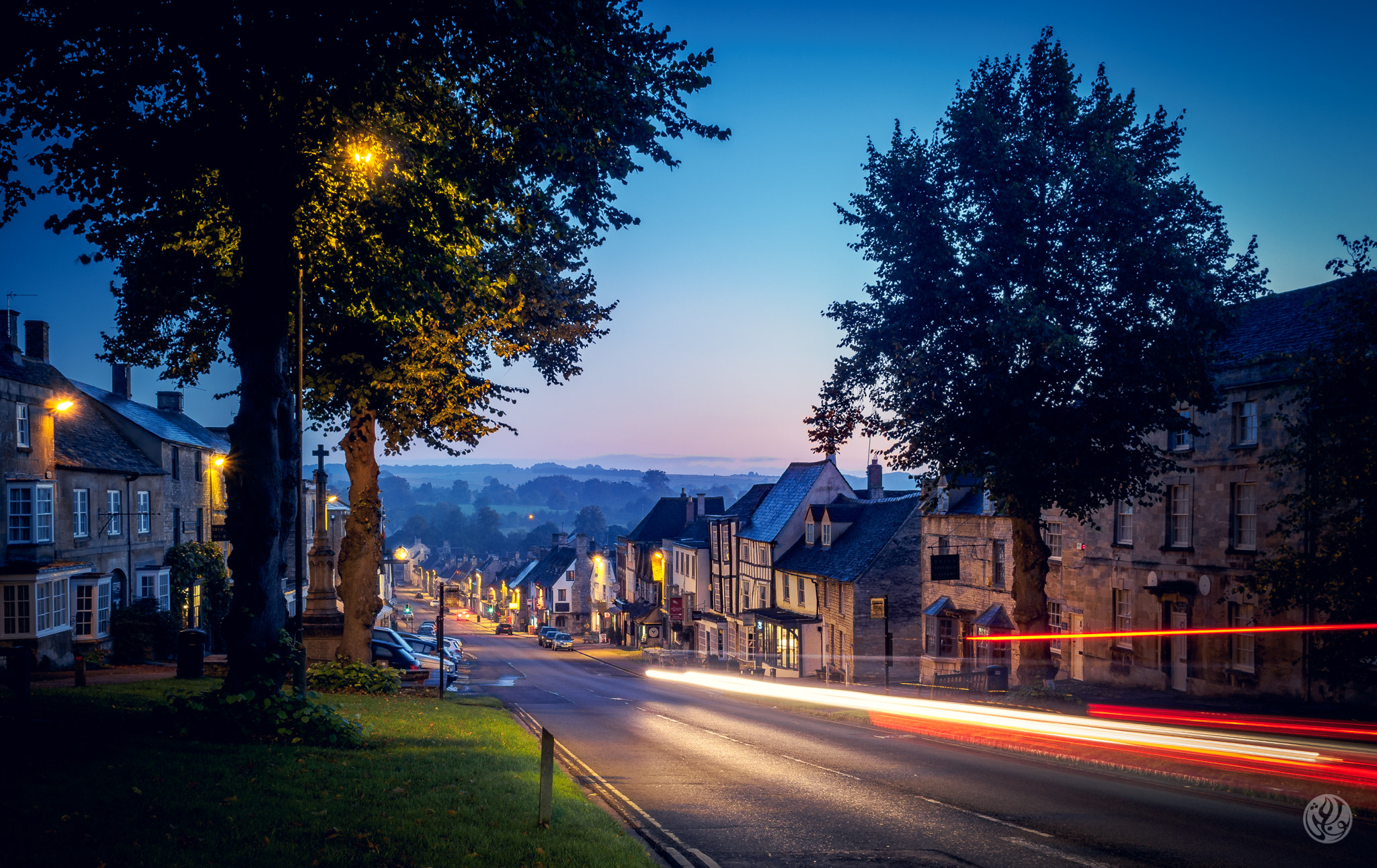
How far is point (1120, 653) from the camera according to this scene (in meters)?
32.8

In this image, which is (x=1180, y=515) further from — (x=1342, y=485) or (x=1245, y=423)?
(x=1342, y=485)

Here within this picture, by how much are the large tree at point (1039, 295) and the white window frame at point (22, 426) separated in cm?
3037

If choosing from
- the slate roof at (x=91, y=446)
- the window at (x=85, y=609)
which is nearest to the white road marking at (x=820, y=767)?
the window at (x=85, y=609)

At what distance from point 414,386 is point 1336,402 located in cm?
2121

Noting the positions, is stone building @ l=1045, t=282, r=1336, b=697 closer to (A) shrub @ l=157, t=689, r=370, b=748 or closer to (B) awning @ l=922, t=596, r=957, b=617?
(B) awning @ l=922, t=596, r=957, b=617

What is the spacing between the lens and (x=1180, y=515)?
101 ft

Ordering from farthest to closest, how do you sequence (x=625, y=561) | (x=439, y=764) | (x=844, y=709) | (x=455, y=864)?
(x=625, y=561) < (x=844, y=709) < (x=439, y=764) < (x=455, y=864)

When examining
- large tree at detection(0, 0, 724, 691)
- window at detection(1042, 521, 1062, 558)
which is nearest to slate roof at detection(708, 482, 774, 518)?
window at detection(1042, 521, 1062, 558)

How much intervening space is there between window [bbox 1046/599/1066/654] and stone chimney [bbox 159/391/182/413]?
5233 cm

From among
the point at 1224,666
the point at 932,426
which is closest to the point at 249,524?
the point at 932,426

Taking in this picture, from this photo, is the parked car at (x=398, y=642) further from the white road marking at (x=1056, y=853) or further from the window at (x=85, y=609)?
the white road marking at (x=1056, y=853)

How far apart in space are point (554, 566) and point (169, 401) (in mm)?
58422

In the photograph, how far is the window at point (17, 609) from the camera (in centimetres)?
3041

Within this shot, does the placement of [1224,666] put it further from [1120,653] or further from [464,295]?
[464,295]
